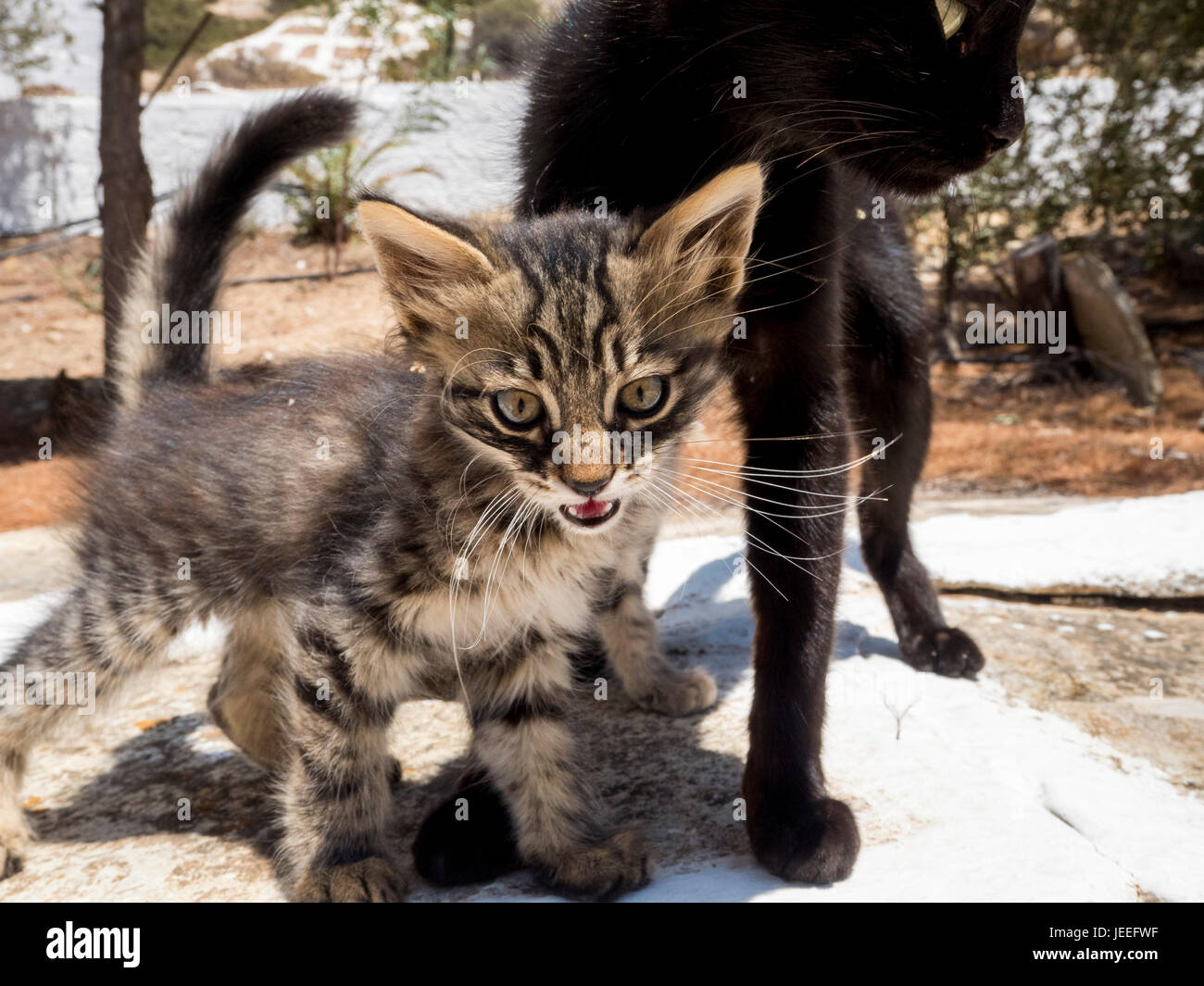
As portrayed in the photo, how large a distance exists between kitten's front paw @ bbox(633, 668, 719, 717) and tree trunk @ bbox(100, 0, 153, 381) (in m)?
4.53

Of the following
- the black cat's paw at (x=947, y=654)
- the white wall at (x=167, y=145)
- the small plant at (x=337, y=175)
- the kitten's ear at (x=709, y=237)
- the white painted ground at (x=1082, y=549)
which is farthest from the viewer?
the white wall at (x=167, y=145)

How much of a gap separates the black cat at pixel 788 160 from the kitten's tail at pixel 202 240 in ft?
2.30

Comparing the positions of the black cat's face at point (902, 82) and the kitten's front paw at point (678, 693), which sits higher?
the black cat's face at point (902, 82)

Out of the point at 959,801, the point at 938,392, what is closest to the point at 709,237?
the point at 959,801

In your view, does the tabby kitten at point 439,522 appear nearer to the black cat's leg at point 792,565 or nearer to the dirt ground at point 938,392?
the black cat's leg at point 792,565

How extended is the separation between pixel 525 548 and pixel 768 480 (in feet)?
1.97

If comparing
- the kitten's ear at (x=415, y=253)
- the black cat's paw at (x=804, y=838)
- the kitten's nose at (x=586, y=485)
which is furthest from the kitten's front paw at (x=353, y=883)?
the kitten's ear at (x=415, y=253)

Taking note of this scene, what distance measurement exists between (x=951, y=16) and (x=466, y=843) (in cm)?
201

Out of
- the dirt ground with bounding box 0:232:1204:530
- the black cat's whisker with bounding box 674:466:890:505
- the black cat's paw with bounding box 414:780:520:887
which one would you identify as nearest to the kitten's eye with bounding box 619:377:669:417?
the black cat's whisker with bounding box 674:466:890:505

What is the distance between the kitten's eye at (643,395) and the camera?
2158 millimetres

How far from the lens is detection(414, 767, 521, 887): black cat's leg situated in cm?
237

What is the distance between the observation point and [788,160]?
8.13 feet

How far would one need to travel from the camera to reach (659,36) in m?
2.46
